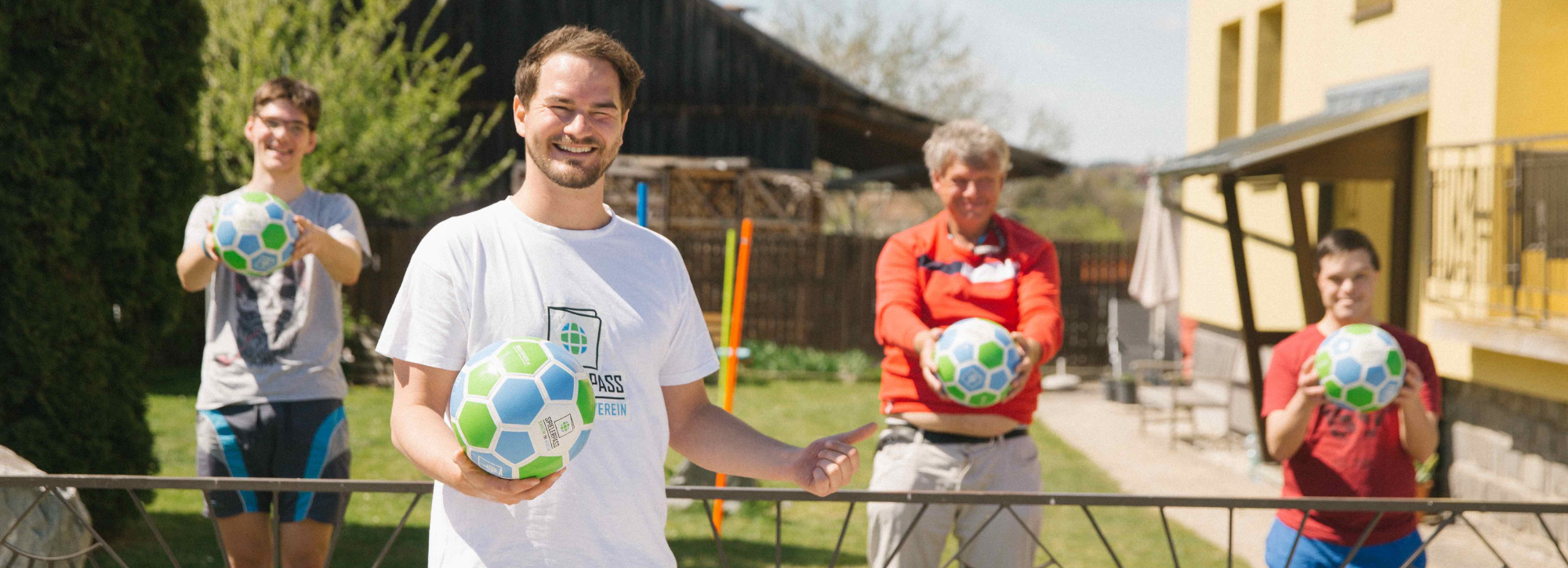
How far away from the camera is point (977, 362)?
11.2 feet

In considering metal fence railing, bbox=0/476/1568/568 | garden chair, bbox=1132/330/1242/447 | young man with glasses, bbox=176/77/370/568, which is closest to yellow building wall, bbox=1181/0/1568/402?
garden chair, bbox=1132/330/1242/447

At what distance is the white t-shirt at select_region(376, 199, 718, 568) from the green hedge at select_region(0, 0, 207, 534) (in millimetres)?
4120

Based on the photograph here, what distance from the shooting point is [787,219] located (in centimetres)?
1716

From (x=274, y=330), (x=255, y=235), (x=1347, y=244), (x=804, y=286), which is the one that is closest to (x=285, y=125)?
(x=255, y=235)

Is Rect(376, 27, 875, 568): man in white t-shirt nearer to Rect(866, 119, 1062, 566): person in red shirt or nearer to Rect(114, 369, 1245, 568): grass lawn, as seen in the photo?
Rect(866, 119, 1062, 566): person in red shirt

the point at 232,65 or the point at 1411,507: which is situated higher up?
the point at 232,65

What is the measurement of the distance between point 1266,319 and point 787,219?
282 inches

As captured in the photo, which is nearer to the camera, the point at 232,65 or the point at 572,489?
the point at 572,489

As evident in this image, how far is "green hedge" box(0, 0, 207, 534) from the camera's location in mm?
5199

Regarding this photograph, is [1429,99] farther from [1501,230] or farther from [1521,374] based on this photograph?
[1521,374]

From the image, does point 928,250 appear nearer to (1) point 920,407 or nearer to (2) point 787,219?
(1) point 920,407

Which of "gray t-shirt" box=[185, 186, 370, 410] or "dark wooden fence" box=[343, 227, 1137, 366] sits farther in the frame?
"dark wooden fence" box=[343, 227, 1137, 366]

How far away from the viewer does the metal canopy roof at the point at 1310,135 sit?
820cm

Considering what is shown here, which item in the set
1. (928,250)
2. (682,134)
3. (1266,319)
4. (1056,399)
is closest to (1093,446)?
(1266,319)
